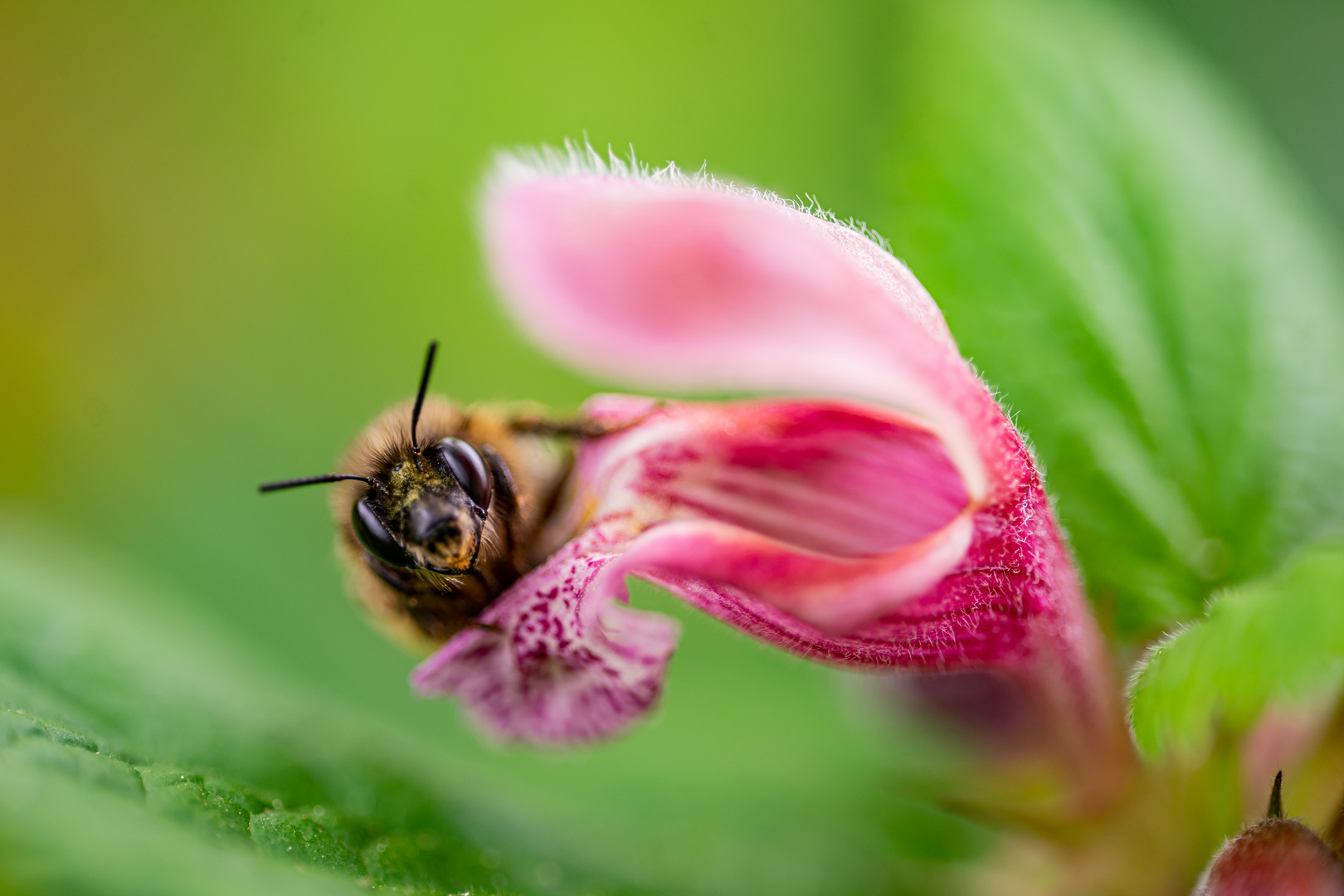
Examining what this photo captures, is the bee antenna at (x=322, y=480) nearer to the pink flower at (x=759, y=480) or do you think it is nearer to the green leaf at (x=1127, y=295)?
the pink flower at (x=759, y=480)

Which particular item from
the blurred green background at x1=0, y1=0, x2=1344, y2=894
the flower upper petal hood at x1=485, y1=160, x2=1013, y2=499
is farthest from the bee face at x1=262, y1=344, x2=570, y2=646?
the blurred green background at x1=0, y1=0, x2=1344, y2=894

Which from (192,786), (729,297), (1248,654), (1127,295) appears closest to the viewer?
(1248,654)

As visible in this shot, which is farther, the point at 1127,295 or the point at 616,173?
the point at 1127,295

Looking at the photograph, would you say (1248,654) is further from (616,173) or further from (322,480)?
(322,480)

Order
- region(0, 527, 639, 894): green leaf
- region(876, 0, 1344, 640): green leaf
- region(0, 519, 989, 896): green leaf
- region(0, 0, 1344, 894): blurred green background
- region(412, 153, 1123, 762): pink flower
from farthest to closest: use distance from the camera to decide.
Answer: region(0, 0, 1344, 894): blurred green background → region(876, 0, 1344, 640): green leaf → region(412, 153, 1123, 762): pink flower → region(0, 519, 989, 896): green leaf → region(0, 527, 639, 894): green leaf

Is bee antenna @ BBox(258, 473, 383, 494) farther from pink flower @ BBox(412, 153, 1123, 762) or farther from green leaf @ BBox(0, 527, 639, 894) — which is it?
green leaf @ BBox(0, 527, 639, 894)

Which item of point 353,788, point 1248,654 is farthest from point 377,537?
point 1248,654
